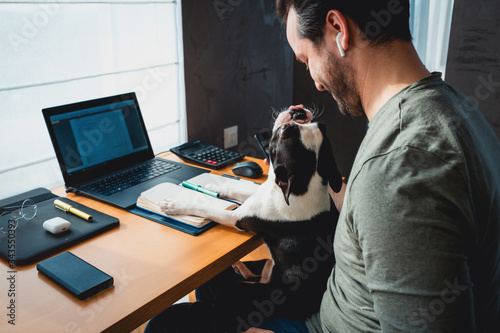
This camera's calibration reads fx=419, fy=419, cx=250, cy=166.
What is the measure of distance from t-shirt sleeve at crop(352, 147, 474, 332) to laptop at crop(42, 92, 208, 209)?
851mm

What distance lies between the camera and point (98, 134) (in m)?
1.50

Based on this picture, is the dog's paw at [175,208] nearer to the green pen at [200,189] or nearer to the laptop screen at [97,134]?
the green pen at [200,189]

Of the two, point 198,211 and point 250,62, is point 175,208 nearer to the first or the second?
point 198,211

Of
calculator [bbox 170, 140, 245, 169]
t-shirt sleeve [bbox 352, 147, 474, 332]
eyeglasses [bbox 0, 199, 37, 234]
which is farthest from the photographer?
calculator [bbox 170, 140, 245, 169]

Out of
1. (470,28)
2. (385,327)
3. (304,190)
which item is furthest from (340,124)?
(385,327)

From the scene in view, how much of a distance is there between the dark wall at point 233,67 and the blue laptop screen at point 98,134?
402 millimetres

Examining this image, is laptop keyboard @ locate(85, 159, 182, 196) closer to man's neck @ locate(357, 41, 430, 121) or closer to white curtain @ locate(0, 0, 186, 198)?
white curtain @ locate(0, 0, 186, 198)

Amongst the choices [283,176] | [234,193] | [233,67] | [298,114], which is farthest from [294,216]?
[233,67]

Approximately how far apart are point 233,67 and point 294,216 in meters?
1.17

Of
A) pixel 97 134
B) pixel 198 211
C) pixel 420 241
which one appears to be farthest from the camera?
pixel 97 134

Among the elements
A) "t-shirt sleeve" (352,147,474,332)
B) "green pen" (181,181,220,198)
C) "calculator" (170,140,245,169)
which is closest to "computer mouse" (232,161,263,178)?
"calculator" (170,140,245,169)

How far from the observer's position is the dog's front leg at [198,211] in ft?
3.97

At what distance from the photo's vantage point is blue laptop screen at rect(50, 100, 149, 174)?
1406mm

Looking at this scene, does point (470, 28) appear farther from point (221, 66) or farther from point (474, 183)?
point (474, 183)
